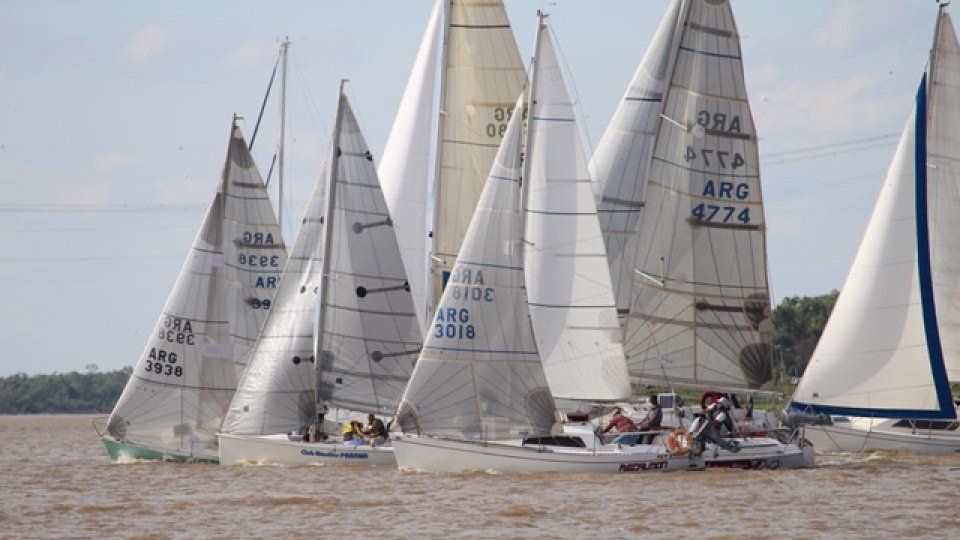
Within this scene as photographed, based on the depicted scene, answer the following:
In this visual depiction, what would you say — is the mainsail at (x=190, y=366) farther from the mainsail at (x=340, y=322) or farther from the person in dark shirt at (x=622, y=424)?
the person in dark shirt at (x=622, y=424)

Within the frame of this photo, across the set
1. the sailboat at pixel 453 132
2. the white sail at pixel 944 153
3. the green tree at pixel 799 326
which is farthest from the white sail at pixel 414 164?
the green tree at pixel 799 326

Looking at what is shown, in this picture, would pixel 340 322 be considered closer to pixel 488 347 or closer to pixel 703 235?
pixel 488 347

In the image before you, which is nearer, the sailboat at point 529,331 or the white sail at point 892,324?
Result: the sailboat at point 529,331

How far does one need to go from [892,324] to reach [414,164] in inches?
579

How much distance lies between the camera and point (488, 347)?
132 feet

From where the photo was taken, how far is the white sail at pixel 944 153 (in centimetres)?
5247

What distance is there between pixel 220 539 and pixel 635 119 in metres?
21.6

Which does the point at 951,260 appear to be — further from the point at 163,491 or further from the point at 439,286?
the point at 163,491

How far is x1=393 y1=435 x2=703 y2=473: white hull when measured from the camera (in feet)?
129

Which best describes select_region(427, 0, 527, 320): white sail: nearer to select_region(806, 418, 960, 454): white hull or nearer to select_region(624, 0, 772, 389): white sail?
select_region(624, 0, 772, 389): white sail

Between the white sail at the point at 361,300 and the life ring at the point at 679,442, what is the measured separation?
25.6 ft

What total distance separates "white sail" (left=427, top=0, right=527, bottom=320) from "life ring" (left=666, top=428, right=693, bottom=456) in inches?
461

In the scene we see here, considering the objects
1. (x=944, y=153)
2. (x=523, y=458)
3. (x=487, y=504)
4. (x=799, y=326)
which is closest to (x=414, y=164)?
(x=523, y=458)

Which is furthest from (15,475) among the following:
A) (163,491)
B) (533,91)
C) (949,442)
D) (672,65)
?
(949,442)
